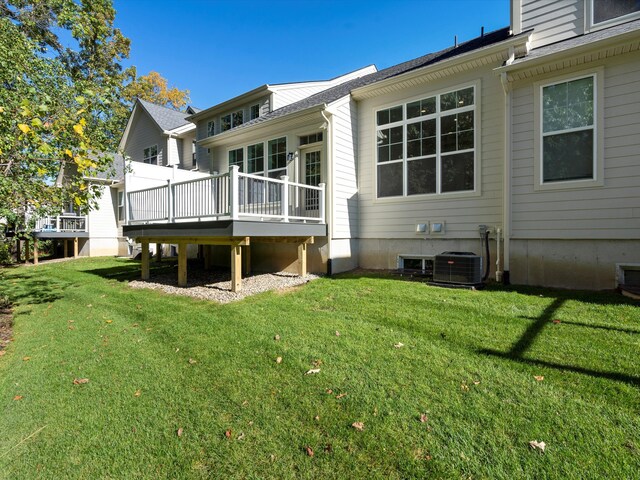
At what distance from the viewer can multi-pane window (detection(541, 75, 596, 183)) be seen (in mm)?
5750

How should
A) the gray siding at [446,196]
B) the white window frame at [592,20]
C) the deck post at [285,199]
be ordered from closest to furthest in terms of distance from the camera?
the white window frame at [592,20] < the gray siding at [446,196] < the deck post at [285,199]

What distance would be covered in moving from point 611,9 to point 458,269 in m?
5.82

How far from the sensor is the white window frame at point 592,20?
20.0 feet

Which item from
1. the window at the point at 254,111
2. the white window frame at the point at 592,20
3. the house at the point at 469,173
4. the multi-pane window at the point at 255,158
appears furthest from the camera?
the window at the point at 254,111

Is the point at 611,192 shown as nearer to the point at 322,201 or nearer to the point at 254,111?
the point at 322,201

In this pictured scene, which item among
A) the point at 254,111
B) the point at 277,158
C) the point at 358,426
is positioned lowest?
the point at 358,426

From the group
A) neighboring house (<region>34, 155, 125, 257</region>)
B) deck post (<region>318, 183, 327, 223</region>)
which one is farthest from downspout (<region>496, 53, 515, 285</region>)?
neighboring house (<region>34, 155, 125, 257</region>)

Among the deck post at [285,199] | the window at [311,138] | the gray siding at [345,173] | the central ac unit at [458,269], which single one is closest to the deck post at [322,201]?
the gray siding at [345,173]

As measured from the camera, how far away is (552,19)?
681 cm

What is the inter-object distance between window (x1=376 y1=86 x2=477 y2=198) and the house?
0.03 metres

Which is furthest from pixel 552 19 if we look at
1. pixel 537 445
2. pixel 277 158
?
pixel 537 445

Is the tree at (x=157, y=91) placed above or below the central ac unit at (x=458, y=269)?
above

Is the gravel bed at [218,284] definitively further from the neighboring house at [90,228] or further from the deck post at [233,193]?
the neighboring house at [90,228]

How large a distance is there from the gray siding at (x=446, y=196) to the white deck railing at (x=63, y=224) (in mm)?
14543
